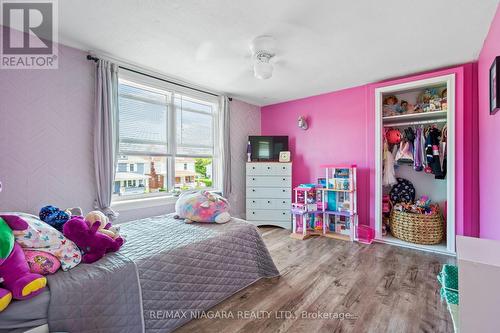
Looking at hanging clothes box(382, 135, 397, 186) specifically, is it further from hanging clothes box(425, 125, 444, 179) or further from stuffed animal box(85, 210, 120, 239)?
stuffed animal box(85, 210, 120, 239)

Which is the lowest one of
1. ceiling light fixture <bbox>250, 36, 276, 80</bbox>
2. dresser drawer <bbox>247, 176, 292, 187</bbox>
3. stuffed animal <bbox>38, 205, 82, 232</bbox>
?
stuffed animal <bbox>38, 205, 82, 232</bbox>

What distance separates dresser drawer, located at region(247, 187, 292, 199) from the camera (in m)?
3.90

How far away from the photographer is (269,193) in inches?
156

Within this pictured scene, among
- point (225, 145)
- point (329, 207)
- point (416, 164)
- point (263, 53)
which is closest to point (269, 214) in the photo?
point (329, 207)

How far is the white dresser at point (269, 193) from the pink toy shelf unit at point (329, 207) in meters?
0.31

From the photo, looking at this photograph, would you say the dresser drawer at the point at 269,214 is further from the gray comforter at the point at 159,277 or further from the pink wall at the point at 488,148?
the pink wall at the point at 488,148

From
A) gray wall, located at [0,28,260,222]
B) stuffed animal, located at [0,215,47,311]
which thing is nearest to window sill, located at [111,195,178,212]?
gray wall, located at [0,28,260,222]

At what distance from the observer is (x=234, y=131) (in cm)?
407

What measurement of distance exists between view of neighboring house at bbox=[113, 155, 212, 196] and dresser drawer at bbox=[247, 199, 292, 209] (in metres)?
0.84

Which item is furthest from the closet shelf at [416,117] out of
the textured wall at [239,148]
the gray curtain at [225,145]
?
the gray curtain at [225,145]

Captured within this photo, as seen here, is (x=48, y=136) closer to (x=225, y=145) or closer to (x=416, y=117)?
(x=225, y=145)

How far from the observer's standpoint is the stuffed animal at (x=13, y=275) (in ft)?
3.28

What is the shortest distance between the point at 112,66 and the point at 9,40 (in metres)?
0.78

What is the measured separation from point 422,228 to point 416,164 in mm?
825
